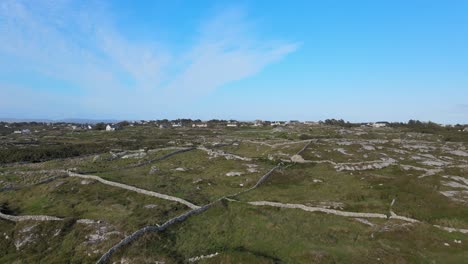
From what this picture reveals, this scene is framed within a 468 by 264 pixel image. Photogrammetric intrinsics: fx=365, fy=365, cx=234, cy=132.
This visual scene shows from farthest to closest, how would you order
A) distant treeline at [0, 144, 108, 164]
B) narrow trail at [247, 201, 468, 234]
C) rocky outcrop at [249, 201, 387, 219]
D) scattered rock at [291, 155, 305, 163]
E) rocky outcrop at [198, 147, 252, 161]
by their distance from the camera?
distant treeline at [0, 144, 108, 164] < rocky outcrop at [198, 147, 252, 161] < scattered rock at [291, 155, 305, 163] < rocky outcrop at [249, 201, 387, 219] < narrow trail at [247, 201, 468, 234]

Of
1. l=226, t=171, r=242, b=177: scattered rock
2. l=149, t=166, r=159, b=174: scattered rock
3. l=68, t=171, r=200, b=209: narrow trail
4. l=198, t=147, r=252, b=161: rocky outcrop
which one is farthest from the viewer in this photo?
l=198, t=147, r=252, b=161: rocky outcrop

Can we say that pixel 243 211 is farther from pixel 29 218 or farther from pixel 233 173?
pixel 29 218

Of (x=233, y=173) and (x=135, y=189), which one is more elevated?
(x=233, y=173)

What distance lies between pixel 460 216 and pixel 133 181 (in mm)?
45509

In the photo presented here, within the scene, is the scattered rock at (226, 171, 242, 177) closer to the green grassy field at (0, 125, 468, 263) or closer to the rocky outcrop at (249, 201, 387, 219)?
the green grassy field at (0, 125, 468, 263)

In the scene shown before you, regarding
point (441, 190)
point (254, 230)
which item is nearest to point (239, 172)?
point (254, 230)

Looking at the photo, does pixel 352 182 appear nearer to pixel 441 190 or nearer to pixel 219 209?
pixel 441 190

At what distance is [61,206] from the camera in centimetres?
4794

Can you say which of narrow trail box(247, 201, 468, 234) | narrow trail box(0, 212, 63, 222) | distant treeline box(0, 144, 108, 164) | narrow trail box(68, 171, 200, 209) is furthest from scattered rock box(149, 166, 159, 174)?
distant treeline box(0, 144, 108, 164)

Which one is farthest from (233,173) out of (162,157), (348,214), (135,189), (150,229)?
(150,229)

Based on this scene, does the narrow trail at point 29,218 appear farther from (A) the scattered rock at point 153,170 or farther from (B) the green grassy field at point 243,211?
(A) the scattered rock at point 153,170

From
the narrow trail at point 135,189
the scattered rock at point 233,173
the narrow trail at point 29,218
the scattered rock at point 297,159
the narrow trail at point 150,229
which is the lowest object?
the narrow trail at point 29,218

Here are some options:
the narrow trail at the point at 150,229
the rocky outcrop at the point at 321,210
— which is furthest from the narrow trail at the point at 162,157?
the rocky outcrop at the point at 321,210

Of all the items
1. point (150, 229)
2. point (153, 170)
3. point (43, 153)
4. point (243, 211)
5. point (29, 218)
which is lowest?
point (29, 218)
